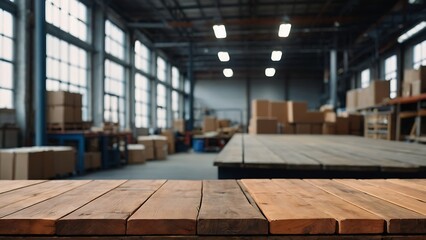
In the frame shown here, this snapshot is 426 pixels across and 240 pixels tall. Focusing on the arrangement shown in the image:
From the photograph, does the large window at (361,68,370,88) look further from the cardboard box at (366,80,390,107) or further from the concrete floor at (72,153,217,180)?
the concrete floor at (72,153,217,180)

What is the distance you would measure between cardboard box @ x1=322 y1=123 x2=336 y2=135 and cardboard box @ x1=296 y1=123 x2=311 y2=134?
1.39 feet

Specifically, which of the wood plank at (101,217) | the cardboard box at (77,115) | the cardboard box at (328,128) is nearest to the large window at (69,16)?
the cardboard box at (77,115)

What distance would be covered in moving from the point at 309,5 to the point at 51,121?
411 inches

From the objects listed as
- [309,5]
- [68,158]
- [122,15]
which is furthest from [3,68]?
[309,5]

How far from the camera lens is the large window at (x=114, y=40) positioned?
41.8 feet

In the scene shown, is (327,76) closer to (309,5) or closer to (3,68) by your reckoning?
(309,5)

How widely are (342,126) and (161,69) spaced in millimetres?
11684

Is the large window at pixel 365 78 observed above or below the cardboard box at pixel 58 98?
above

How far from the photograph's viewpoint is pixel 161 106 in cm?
1912

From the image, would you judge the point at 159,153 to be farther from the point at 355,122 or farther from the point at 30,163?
the point at 355,122

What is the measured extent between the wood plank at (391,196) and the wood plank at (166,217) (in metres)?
0.73

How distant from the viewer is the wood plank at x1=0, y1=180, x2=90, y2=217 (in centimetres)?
123

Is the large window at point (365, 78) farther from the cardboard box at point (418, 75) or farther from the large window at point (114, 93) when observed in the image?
the large window at point (114, 93)

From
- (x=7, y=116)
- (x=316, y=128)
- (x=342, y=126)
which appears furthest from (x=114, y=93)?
(x=342, y=126)
